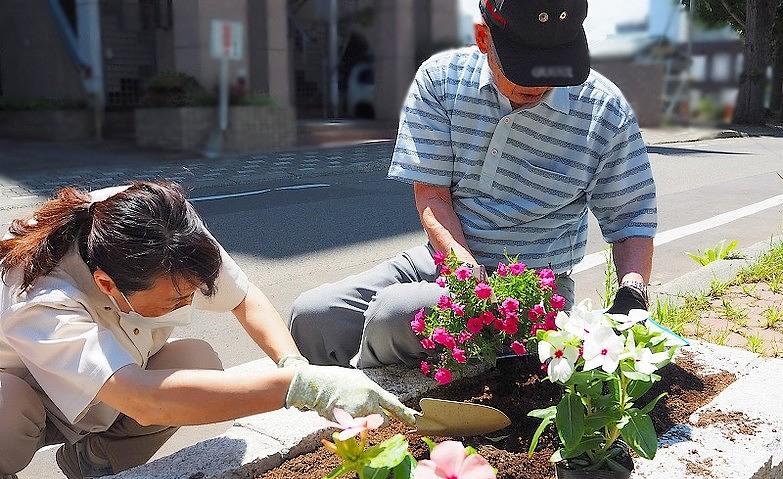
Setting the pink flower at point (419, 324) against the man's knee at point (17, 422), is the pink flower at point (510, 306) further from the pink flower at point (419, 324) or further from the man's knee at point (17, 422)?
the man's knee at point (17, 422)

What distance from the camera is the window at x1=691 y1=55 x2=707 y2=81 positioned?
4.54 m

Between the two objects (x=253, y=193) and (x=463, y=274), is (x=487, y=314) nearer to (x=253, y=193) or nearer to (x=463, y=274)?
(x=463, y=274)

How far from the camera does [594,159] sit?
2.35 metres

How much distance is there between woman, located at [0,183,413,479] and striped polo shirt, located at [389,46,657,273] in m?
0.79

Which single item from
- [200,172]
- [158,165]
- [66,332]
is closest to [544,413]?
[66,332]

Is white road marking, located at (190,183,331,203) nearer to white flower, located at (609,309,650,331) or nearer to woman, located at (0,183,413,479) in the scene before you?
woman, located at (0,183,413,479)

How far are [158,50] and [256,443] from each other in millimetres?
15326

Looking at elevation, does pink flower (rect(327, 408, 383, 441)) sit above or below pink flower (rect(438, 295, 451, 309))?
below

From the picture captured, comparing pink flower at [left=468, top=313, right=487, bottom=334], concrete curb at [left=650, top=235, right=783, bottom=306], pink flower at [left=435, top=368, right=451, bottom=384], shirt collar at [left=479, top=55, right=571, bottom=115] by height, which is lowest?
concrete curb at [left=650, top=235, right=783, bottom=306]

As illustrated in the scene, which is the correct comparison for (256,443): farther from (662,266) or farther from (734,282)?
(662,266)

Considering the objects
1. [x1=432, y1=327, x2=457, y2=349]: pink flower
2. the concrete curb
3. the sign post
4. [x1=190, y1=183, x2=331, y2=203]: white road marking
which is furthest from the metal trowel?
the sign post

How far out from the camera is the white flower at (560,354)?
60.4 inches

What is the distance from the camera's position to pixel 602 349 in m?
1.51

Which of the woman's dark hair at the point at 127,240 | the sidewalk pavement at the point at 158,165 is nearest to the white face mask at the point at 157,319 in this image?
the woman's dark hair at the point at 127,240
